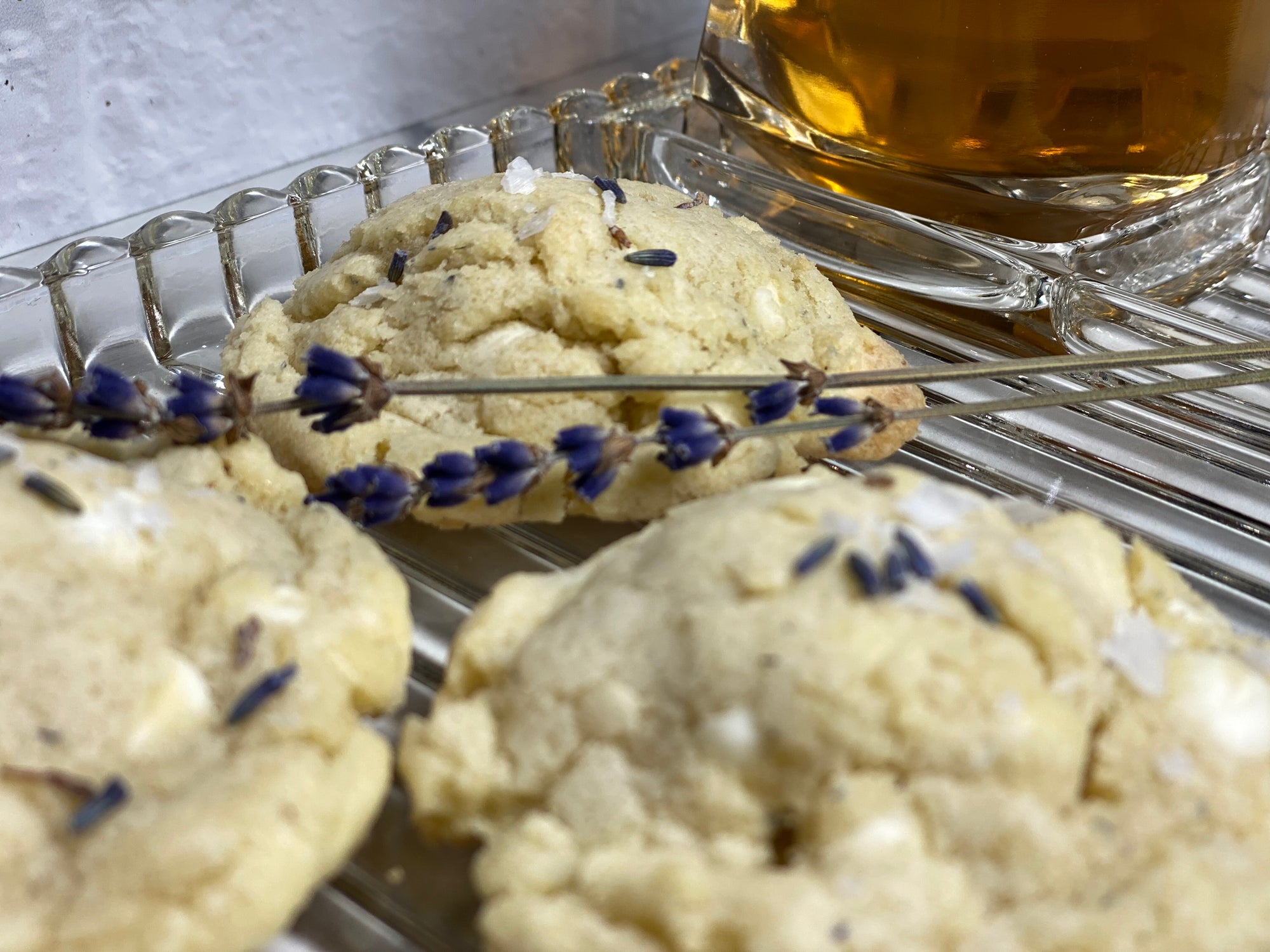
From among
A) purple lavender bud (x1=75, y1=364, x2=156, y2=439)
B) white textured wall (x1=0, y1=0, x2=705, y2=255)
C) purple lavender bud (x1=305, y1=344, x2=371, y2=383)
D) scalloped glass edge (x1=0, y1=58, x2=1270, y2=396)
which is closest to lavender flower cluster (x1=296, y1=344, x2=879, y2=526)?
→ purple lavender bud (x1=305, y1=344, x2=371, y2=383)

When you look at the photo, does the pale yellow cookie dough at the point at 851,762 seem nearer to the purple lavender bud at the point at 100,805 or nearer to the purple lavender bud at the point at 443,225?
the purple lavender bud at the point at 100,805

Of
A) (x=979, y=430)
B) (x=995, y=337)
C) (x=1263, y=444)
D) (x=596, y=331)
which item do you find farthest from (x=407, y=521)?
(x=1263, y=444)

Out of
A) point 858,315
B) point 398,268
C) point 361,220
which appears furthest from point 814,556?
point 361,220

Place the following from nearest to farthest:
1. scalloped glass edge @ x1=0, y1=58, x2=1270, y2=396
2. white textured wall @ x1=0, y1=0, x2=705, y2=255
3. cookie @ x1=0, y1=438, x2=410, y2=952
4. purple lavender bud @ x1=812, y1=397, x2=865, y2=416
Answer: cookie @ x1=0, y1=438, x2=410, y2=952 → purple lavender bud @ x1=812, y1=397, x2=865, y2=416 → scalloped glass edge @ x1=0, y1=58, x2=1270, y2=396 → white textured wall @ x1=0, y1=0, x2=705, y2=255

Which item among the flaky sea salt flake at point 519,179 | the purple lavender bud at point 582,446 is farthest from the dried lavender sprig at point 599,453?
the flaky sea salt flake at point 519,179

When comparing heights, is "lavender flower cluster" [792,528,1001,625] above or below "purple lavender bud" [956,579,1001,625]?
above

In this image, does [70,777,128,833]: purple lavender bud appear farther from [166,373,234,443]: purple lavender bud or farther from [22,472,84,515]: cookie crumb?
[166,373,234,443]: purple lavender bud
